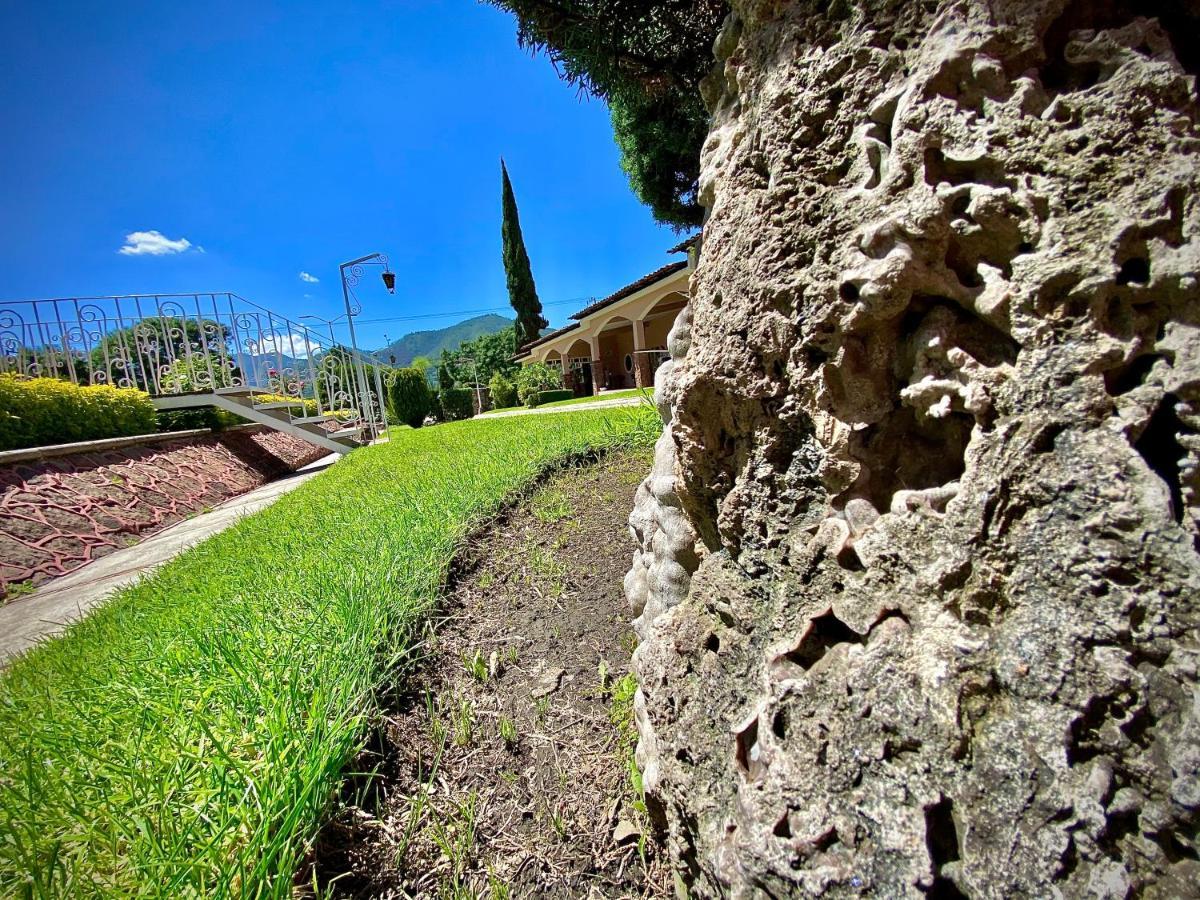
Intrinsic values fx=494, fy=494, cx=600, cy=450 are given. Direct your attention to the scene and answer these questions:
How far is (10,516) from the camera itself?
4648 millimetres

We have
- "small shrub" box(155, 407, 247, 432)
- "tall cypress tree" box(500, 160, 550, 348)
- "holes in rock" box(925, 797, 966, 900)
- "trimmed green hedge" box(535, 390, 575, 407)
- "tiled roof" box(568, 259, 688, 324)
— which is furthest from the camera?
"tall cypress tree" box(500, 160, 550, 348)

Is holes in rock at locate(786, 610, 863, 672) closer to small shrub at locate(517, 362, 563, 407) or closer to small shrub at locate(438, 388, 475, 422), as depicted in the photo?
small shrub at locate(517, 362, 563, 407)

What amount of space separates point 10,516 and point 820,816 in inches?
277

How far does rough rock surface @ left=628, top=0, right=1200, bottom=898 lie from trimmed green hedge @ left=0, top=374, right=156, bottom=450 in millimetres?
7978

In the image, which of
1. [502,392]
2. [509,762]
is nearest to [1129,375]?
[509,762]

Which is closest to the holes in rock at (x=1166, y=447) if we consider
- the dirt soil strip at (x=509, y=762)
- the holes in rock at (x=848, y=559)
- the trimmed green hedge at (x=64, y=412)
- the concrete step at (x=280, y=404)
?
the holes in rock at (x=848, y=559)

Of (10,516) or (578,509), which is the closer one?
(578,509)

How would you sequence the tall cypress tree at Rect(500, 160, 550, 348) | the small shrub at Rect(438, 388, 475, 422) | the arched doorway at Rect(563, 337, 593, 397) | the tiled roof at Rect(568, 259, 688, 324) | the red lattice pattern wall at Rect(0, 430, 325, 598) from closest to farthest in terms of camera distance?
the red lattice pattern wall at Rect(0, 430, 325, 598) → the tiled roof at Rect(568, 259, 688, 324) → the small shrub at Rect(438, 388, 475, 422) → the arched doorway at Rect(563, 337, 593, 397) → the tall cypress tree at Rect(500, 160, 550, 348)

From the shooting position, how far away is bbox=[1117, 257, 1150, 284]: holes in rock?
2.42 feet

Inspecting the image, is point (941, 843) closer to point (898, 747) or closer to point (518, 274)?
point (898, 747)

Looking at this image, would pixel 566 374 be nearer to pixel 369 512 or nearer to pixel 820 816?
pixel 369 512

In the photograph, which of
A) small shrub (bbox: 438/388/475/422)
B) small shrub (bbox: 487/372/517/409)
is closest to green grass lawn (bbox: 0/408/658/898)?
small shrub (bbox: 438/388/475/422)

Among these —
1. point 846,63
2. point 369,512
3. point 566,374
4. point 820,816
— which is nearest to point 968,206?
point 846,63

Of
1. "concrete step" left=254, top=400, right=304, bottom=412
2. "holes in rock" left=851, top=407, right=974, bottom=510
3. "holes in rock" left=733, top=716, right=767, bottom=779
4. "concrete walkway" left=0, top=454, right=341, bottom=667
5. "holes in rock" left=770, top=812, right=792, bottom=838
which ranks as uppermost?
"concrete step" left=254, top=400, right=304, bottom=412
